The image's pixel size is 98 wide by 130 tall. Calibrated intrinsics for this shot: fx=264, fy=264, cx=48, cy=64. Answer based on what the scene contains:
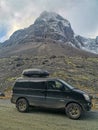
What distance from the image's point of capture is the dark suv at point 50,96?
14.2m

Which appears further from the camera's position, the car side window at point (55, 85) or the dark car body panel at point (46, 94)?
the car side window at point (55, 85)

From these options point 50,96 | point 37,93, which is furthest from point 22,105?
point 50,96

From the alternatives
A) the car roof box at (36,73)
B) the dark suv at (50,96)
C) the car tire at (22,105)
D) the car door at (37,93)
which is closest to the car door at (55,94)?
the dark suv at (50,96)

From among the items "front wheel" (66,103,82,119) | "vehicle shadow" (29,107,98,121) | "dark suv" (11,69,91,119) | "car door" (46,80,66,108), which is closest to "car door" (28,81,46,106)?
"dark suv" (11,69,91,119)

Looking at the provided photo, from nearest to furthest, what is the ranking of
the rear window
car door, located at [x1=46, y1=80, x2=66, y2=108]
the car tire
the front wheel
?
the front wheel
car door, located at [x1=46, y1=80, x2=66, y2=108]
the rear window
the car tire

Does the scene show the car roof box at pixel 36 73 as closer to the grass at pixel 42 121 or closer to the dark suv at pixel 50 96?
the dark suv at pixel 50 96

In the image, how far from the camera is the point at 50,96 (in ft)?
49.4

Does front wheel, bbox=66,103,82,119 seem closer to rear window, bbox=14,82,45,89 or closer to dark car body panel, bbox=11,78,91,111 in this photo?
dark car body panel, bbox=11,78,91,111

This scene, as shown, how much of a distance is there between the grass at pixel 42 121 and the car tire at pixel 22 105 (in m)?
0.30

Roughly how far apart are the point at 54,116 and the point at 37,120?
145 cm

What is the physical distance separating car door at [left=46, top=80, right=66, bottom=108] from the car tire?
1.44 m

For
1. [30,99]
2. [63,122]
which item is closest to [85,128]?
[63,122]

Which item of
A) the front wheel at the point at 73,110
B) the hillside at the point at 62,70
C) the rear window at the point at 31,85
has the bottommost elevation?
the front wheel at the point at 73,110

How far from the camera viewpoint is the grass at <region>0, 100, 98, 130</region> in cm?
1202
